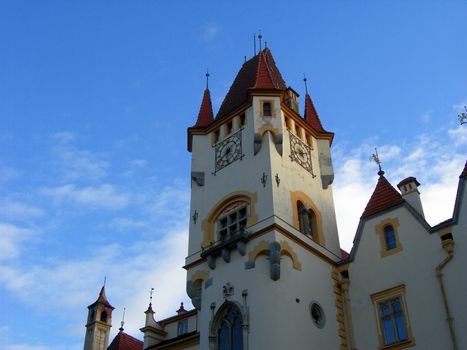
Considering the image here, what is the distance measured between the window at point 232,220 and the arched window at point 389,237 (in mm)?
6267

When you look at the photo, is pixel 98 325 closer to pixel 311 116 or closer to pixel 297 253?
pixel 311 116

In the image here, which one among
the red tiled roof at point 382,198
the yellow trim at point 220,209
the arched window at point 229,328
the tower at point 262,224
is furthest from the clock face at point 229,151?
the arched window at point 229,328

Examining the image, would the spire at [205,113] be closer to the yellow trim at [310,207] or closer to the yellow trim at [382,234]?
the yellow trim at [310,207]

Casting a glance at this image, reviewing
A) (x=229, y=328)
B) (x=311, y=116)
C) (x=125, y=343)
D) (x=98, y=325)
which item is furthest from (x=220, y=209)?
(x=98, y=325)

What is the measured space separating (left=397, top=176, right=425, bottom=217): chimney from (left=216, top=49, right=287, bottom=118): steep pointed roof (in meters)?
8.19

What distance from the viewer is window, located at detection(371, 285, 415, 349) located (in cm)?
2280

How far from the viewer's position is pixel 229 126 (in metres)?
31.4

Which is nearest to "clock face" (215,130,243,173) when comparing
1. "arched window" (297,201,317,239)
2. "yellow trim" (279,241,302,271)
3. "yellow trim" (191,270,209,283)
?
"arched window" (297,201,317,239)

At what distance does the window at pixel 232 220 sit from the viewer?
27.1 metres

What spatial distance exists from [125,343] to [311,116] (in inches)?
756

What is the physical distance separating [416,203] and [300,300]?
687cm

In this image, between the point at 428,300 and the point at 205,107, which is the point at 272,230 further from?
the point at 205,107

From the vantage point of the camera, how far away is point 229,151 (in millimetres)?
30016

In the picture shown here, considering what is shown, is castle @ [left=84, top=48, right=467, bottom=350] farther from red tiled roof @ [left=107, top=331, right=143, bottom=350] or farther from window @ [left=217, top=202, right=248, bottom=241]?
red tiled roof @ [left=107, top=331, right=143, bottom=350]
